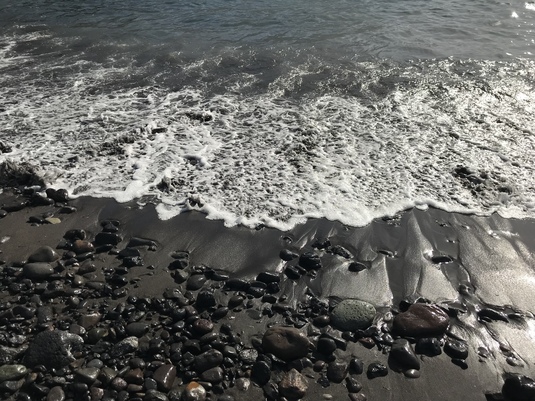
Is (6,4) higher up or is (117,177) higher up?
(6,4)

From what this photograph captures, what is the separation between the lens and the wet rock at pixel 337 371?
3.64 metres

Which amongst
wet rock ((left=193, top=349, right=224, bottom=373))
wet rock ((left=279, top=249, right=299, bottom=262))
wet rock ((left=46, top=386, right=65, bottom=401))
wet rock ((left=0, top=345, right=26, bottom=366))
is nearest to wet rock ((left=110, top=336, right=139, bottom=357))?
wet rock ((left=46, top=386, right=65, bottom=401))

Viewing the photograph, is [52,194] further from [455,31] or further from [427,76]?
[455,31]

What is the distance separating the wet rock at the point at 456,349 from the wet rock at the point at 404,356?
12.8 inches

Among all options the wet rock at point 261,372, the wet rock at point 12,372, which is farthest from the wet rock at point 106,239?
the wet rock at point 261,372

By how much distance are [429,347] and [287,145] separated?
421 centimetres

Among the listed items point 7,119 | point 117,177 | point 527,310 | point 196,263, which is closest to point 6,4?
point 7,119

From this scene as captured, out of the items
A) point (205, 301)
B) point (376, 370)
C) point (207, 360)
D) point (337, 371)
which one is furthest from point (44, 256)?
point (376, 370)

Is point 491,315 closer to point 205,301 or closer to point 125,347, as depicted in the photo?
point 205,301

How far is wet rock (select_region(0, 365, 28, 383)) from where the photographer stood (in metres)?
3.51

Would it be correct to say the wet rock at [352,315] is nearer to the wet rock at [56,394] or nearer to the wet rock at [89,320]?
the wet rock at [89,320]

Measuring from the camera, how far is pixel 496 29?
1243 centimetres

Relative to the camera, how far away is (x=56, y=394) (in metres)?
3.43

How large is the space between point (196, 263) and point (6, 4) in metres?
16.3
